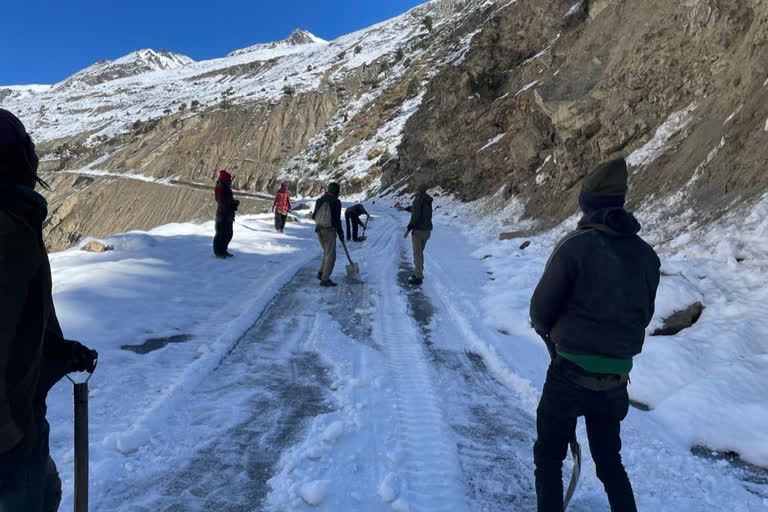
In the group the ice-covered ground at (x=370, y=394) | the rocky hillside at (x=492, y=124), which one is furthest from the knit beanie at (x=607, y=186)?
the rocky hillside at (x=492, y=124)

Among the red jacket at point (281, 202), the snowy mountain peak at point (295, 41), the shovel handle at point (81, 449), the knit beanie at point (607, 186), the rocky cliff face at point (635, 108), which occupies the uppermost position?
the snowy mountain peak at point (295, 41)

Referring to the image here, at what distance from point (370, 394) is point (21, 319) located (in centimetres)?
297

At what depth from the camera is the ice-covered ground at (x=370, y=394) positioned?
2812mm

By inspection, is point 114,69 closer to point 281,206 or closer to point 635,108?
point 281,206

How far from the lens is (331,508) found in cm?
260

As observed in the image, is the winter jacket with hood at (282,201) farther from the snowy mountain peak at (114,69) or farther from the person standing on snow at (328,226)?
the snowy mountain peak at (114,69)

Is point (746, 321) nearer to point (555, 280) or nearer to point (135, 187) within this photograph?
point (555, 280)

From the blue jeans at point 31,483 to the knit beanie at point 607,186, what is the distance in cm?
239

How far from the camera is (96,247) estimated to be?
30.7 ft

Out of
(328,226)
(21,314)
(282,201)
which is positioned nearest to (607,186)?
(21,314)

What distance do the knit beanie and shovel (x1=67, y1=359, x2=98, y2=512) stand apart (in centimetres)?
242

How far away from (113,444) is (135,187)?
6468 cm

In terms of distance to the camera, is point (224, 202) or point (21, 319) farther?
point (224, 202)

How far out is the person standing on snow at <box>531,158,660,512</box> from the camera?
82.6 inches
